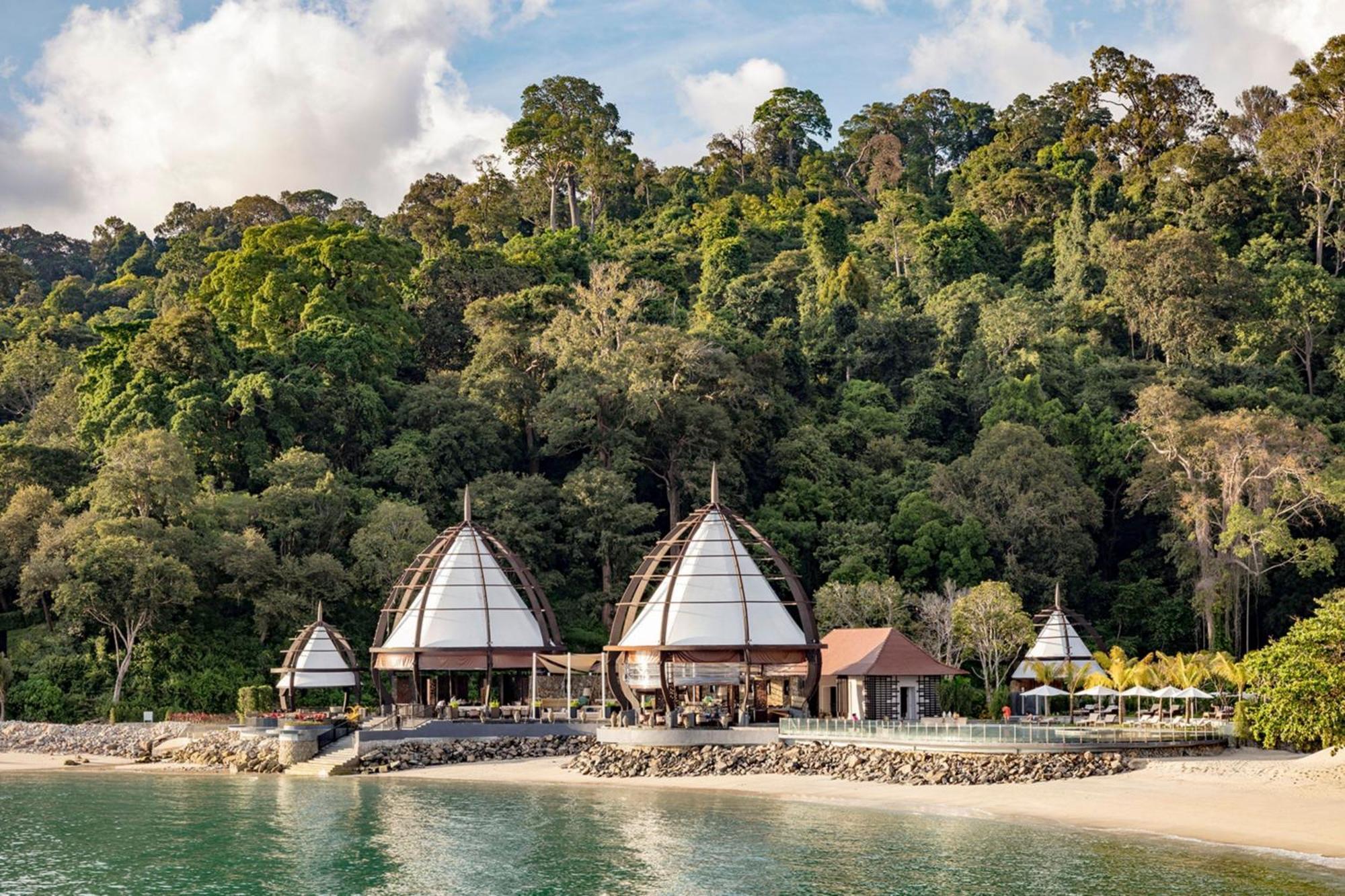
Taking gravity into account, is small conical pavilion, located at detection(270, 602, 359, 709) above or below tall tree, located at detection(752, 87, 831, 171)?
below

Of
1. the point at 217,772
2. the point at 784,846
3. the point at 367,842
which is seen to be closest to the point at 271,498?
the point at 217,772

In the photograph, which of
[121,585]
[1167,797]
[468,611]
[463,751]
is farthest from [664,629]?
[121,585]

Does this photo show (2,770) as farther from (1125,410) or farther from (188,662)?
(1125,410)

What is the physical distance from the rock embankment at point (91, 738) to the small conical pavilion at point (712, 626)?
53.8 feet

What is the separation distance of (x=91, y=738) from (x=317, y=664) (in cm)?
798

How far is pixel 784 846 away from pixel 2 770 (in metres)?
27.8

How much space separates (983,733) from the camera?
40938 millimetres

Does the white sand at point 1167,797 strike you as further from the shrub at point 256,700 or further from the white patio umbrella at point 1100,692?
the shrub at point 256,700

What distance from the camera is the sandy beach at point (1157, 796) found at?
106 ft

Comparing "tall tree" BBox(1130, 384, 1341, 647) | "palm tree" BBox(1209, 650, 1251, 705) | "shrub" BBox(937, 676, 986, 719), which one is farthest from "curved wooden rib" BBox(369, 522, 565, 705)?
"tall tree" BBox(1130, 384, 1341, 647)

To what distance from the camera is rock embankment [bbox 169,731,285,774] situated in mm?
48594

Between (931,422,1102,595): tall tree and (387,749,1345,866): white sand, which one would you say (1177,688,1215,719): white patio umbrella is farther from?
(931,422,1102,595): tall tree

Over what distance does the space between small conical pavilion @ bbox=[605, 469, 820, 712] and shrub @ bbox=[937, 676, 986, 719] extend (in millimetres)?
7573

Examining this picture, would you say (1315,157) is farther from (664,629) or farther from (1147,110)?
(664,629)
